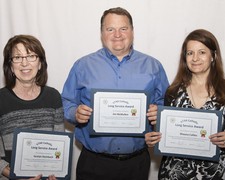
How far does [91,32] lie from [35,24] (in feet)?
1.84

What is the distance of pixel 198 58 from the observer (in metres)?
2.03

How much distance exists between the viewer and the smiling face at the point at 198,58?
6.64 ft

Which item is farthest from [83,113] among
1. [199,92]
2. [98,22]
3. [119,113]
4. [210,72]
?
[98,22]

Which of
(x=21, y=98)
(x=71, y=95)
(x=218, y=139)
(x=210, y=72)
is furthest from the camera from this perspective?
(x=71, y=95)

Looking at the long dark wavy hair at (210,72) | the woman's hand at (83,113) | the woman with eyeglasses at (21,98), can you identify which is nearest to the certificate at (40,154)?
the woman with eyeglasses at (21,98)

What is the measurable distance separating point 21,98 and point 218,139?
138cm

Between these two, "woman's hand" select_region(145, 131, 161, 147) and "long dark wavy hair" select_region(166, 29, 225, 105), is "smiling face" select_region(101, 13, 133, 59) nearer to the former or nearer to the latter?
"long dark wavy hair" select_region(166, 29, 225, 105)

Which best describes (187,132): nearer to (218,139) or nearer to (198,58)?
(218,139)

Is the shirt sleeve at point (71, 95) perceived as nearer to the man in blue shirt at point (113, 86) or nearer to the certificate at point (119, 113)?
the man in blue shirt at point (113, 86)

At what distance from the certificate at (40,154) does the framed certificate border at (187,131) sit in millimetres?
650

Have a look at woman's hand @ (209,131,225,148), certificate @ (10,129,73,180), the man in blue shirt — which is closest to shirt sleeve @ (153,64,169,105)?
the man in blue shirt

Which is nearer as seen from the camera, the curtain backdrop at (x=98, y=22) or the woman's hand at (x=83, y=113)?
the woman's hand at (x=83, y=113)

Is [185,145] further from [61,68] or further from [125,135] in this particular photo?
[61,68]

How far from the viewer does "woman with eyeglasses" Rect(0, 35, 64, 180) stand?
6.32ft
